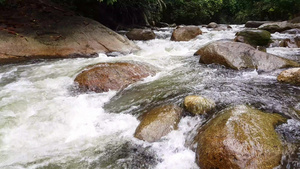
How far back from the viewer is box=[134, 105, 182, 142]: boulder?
2912mm

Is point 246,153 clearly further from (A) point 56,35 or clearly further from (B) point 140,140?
(A) point 56,35

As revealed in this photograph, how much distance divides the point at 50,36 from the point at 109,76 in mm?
3598

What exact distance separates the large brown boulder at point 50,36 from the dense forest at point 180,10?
1.12 meters

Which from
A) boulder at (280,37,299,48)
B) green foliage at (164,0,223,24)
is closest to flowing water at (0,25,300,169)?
boulder at (280,37,299,48)

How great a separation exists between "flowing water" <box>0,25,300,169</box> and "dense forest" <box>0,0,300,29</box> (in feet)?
16.1

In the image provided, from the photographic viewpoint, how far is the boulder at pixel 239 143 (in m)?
2.21

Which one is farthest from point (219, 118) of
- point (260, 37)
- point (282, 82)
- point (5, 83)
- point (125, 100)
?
point (260, 37)

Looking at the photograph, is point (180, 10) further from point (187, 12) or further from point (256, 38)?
point (256, 38)

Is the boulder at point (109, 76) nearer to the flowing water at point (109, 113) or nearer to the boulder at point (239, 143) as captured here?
the flowing water at point (109, 113)

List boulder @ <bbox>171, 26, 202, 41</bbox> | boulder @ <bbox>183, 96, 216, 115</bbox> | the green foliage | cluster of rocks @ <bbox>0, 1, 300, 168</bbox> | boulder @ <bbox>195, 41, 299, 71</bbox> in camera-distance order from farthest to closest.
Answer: the green foliage, boulder @ <bbox>171, 26, 202, 41</bbox>, boulder @ <bbox>195, 41, 299, 71</bbox>, boulder @ <bbox>183, 96, 216, 115</bbox>, cluster of rocks @ <bbox>0, 1, 300, 168</bbox>

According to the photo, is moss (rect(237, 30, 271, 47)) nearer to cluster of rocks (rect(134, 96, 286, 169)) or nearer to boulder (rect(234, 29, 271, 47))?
boulder (rect(234, 29, 271, 47))

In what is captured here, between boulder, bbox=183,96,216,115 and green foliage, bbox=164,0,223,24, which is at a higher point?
green foliage, bbox=164,0,223,24


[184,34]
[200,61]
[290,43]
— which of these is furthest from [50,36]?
[290,43]

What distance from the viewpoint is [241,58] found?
538cm
